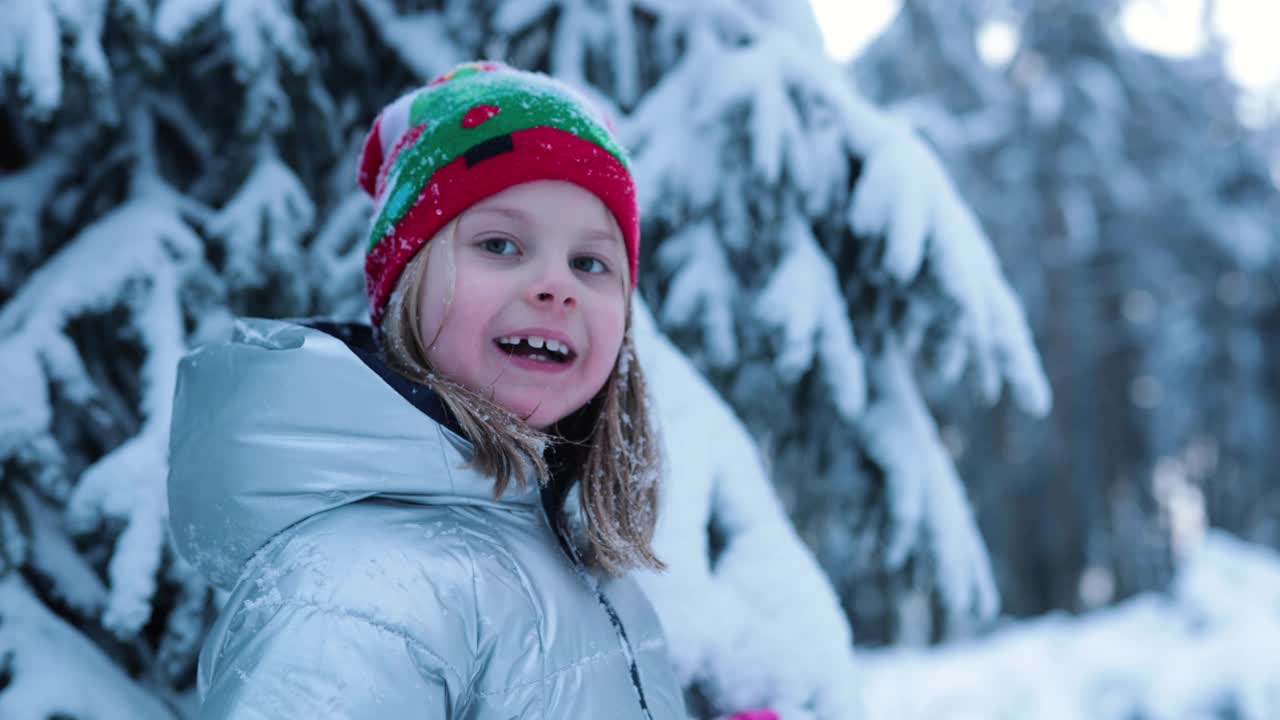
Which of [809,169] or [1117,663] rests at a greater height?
[809,169]

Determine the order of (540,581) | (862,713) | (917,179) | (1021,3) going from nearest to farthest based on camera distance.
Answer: (540,581) < (862,713) < (917,179) < (1021,3)

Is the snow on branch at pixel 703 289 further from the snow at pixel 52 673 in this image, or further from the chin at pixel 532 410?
the snow at pixel 52 673

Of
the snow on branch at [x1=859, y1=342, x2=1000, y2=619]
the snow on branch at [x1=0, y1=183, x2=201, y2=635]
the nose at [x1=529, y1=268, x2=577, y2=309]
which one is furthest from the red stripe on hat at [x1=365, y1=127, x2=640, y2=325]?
the snow on branch at [x1=859, y1=342, x2=1000, y2=619]

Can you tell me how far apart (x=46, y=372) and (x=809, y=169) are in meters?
1.93

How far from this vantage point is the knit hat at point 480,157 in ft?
4.74

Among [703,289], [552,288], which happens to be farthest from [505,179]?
[703,289]

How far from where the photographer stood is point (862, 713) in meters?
1.95

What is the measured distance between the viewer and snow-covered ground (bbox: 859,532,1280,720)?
6.88m

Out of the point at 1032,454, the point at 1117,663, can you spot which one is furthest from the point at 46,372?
the point at 1032,454

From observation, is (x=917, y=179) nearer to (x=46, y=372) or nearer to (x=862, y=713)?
(x=862, y=713)

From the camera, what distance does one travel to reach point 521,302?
4.67 feet

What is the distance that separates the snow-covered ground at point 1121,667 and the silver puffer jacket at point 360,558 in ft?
16.4

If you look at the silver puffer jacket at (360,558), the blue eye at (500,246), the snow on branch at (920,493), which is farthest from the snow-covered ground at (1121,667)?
the blue eye at (500,246)

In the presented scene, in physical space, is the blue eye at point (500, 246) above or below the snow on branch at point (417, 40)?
below
